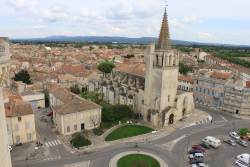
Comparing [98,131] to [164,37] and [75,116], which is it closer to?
[75,116]

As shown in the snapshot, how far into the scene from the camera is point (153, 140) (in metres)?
41.3

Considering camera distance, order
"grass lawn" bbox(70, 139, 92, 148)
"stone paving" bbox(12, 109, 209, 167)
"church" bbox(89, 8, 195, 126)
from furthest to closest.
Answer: "church" bbox(89, 8, 195, 126), "grass lawn" bbox(70, 139, 92, 148), "stone paving" bbox(12, 109, 209, 167)

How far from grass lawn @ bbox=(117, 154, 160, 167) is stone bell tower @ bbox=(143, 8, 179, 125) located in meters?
14.3

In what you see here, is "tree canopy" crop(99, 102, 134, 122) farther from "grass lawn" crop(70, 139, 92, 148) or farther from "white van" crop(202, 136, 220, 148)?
"white van" crop(202, 136, 220, 148)

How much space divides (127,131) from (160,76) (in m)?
15.3

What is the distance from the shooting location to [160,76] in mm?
47375

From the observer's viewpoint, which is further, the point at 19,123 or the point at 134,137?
the point at 134,137

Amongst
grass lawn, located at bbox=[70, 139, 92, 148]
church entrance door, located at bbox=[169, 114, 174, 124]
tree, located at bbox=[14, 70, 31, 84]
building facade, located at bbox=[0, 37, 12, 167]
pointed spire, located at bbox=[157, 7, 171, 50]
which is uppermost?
pointed spire, located at bbox=[157, 7, 171, 50]

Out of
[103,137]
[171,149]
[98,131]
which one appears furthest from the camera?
[98,131]

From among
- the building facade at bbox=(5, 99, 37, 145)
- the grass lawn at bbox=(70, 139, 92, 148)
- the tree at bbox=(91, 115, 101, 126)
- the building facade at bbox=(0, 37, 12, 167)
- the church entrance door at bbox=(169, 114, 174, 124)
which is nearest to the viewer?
the building facade at bbox=(0, 37, 12, 167)

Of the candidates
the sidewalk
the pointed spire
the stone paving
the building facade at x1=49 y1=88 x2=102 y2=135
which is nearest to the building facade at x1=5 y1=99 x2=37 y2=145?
the stone paving

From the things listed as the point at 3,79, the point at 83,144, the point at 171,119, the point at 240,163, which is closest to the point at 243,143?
the point at 240,163

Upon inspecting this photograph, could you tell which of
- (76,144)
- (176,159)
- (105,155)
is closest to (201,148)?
(176,159)

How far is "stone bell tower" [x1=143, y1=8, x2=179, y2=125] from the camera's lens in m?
47.5
